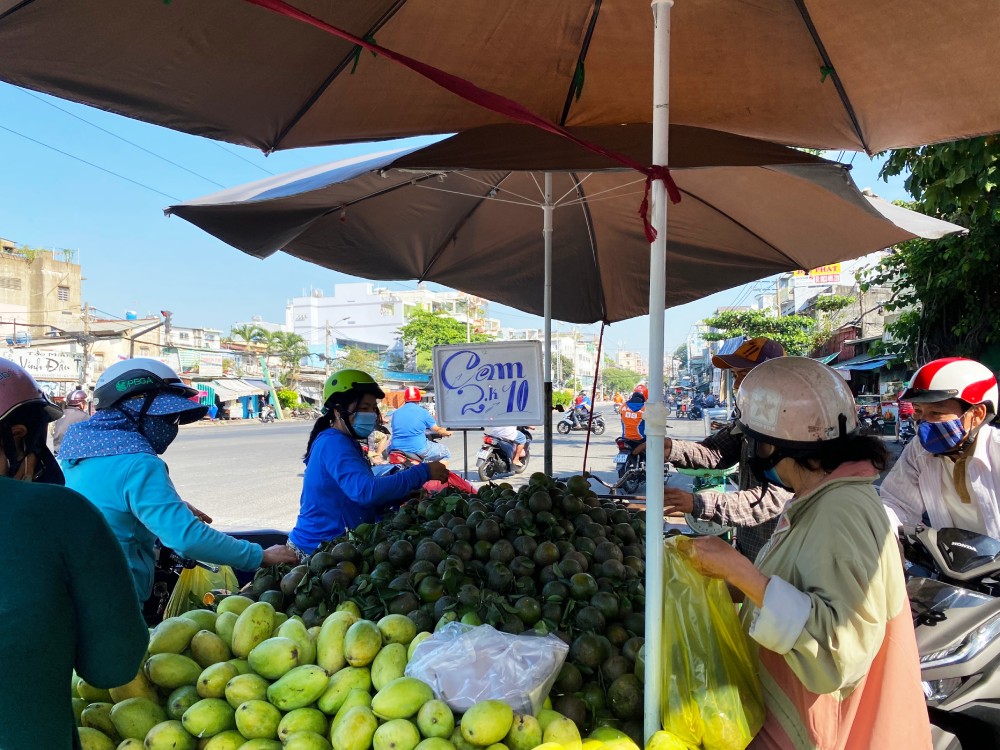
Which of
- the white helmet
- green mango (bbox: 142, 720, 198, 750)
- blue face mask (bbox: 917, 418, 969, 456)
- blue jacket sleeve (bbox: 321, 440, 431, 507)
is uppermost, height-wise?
the white helmet

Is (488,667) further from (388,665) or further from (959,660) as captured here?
(959,660)

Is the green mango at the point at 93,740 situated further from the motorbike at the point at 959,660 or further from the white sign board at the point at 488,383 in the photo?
the motorbike at the point at 959,660

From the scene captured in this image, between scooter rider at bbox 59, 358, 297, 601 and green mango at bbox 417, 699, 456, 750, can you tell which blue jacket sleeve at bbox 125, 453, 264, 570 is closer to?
scooter rider at bbox 59, 358, 297, 601

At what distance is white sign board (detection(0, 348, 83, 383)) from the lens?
107ft

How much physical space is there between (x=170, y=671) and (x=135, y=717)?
0.44 ft

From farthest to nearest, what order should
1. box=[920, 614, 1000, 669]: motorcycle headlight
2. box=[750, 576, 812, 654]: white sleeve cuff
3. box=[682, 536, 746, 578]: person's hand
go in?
box=[920, 614, 1000, 669]: motorcycle headlight → box=[682, 536, 746, 578]: person's hand → box=[750, 576, 812, 654]: white sleeve cuff

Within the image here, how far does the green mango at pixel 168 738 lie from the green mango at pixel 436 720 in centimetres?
57

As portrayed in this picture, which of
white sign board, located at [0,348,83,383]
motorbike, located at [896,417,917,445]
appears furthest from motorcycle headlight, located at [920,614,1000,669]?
white sign board, located at [0,348,83,383]

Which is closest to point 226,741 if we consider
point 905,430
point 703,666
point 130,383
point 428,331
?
point 703,666

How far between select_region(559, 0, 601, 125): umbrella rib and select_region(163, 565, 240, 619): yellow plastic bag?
8.03 ft

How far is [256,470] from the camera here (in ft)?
44.4

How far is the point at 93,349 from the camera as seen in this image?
43.9m

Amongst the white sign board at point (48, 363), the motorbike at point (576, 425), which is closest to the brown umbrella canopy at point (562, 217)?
the motorbike at point (576, 425)

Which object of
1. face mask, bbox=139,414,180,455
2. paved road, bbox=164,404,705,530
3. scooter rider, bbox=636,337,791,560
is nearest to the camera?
face mask, bbox=139,414,180,455
